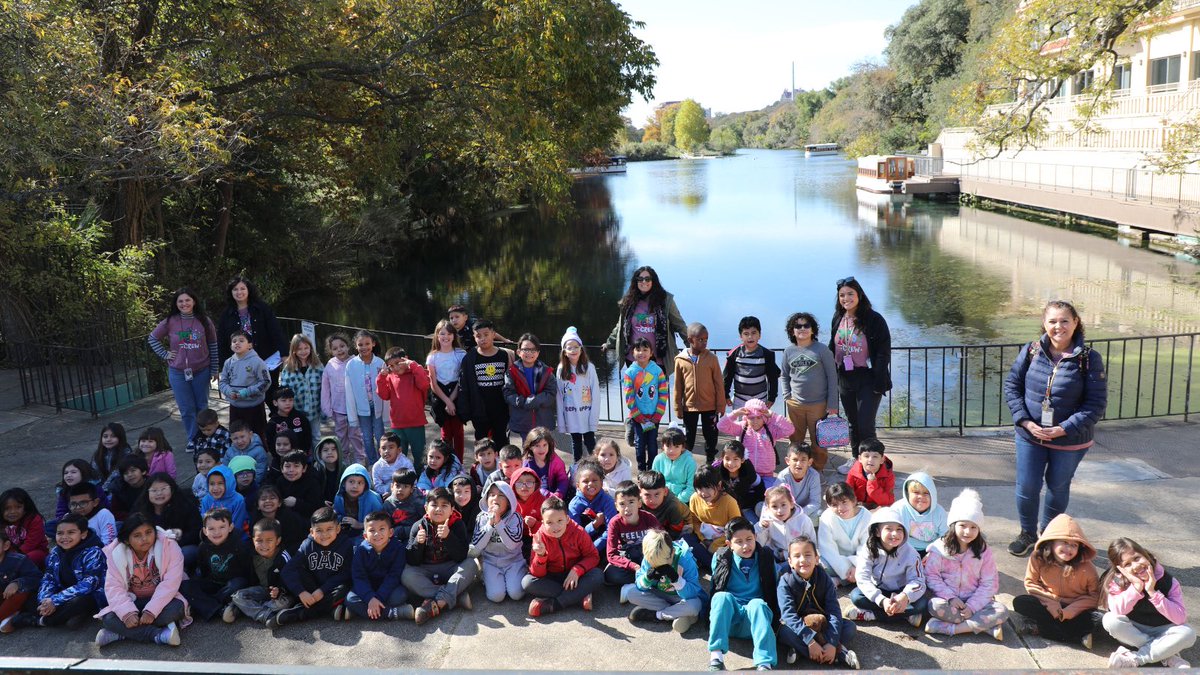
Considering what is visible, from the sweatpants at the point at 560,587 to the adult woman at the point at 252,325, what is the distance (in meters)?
3.96

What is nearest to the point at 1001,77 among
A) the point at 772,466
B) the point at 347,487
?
the point at 772,466

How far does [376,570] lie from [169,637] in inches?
47.8

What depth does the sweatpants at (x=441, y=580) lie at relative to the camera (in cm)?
571

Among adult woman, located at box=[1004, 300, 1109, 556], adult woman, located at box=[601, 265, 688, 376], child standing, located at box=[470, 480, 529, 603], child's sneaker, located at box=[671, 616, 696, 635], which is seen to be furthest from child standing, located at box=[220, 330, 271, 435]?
adult woman, located at box=[1004, 300, 1109, 556]

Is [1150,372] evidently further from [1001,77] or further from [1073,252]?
[1073,252]

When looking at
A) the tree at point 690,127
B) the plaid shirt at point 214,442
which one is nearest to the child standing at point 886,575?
the plaid shirt at point 214,442

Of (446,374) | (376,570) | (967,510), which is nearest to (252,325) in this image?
(446,374)

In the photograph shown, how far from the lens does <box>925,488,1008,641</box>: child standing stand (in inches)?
199

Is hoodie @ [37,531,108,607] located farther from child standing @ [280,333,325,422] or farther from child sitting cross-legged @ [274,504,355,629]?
child standing @ [280,333,325,422]

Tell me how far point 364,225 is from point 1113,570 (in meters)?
25.7

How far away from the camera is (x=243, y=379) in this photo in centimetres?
800

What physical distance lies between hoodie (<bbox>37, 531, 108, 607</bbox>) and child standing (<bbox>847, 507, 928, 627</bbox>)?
4.58 m

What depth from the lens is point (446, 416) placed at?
8.08m

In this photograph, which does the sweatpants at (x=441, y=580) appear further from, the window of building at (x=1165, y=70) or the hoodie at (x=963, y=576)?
the window of building at (x=1165, y=70)
